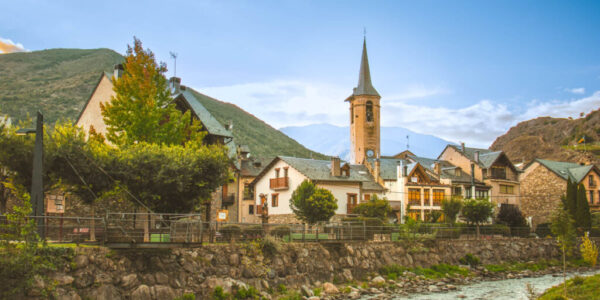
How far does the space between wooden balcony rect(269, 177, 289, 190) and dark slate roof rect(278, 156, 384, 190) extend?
71.5 inches

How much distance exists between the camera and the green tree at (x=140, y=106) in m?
32.9

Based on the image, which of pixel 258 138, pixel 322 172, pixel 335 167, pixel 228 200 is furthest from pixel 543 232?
pixel 258 138

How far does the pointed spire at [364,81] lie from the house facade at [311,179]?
2823 cm

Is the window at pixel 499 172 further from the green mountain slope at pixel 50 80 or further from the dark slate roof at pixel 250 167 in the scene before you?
the green mountain slope at pixel 50 80

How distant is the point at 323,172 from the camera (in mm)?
58438

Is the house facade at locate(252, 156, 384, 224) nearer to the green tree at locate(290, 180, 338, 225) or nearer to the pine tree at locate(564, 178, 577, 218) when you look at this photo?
the green tree at locate(290, 180, 338, 225)

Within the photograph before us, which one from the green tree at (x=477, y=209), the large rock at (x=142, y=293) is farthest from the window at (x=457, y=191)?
the large rock at (x=142, y=293)

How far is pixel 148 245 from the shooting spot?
77.3ft

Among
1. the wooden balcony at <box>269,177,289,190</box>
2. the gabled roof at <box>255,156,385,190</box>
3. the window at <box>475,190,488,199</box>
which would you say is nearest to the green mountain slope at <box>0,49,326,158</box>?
the wooden balcony at <box>269,177,289,190</box>

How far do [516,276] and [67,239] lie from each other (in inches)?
1367

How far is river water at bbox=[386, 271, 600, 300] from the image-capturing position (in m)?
32.3

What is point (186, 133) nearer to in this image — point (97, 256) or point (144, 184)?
point (144, 184)

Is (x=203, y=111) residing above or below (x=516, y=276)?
above

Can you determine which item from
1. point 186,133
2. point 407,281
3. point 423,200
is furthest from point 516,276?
point 186,133
